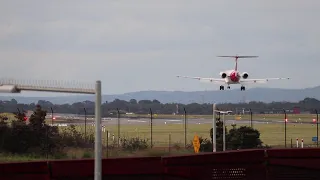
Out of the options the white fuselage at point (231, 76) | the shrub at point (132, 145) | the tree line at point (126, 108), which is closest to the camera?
the shrub at point (132, 145)

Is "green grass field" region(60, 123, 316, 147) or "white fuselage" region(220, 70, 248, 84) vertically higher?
"white fuselage" region(220, 70, 248, 84)

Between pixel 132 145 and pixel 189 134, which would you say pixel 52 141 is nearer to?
pixel 132 145

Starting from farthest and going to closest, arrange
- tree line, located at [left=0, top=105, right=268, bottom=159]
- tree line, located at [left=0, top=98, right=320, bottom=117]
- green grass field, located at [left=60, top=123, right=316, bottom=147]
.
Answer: green grass field, located at [left=60, top=123, right=316, bottom=147], tree line, located at [left=0, top=98, right=320, bottom=117], tree line, located at [left=0, top=105, right=268, bottom=159]

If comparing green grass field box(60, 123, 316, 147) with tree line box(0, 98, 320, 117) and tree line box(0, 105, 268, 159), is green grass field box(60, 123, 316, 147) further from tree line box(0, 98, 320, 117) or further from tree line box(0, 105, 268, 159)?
tree line box(0, 105, 268, 159)

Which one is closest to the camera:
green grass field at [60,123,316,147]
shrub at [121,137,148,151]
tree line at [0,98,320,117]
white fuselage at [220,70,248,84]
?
shrub at [121,137,148,151]

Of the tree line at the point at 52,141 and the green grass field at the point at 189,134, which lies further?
the green grass field at the point at 189,134

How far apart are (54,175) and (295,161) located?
15.3ft

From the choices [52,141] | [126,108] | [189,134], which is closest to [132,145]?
[52,141]

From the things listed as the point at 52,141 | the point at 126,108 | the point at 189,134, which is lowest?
the point at 189,134

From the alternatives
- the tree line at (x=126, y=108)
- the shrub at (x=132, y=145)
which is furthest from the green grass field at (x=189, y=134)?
the shrub at (x=132, y=145)

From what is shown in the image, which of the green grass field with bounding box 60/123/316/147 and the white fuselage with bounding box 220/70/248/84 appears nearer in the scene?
the green grass field with bounding box 60/123/316/147

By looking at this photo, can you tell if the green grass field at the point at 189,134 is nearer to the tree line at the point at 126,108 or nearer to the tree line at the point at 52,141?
the tree line at the point at 126,108

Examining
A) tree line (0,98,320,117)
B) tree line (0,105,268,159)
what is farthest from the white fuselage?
tree line (0,105,268,159)

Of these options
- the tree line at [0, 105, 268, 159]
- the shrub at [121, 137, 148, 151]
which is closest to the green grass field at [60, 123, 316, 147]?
the tree line at [0, 105, 268, 159]
